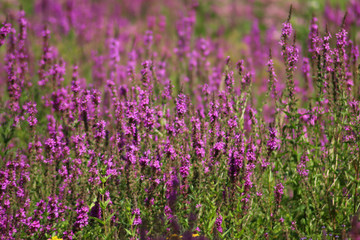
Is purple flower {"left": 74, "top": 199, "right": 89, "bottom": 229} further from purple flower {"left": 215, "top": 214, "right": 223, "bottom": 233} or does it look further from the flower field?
purple flower {"left": 215, "top": 214, "right": 223, "bottom": 233}

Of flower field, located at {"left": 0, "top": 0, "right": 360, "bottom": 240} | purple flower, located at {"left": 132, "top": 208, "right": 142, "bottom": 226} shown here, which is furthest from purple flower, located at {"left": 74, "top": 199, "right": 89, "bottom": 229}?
purple flower, located at {"left": 132, "top": 208, "right": 142, "bottom": 226}

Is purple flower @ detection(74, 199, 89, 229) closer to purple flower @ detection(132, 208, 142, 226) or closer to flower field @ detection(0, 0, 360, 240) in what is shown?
flower field @ detection(0, 0, 360, 240)

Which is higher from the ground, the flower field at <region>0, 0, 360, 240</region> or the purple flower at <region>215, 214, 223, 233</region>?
the flower field at <region>0, 0, 360, 240</region>

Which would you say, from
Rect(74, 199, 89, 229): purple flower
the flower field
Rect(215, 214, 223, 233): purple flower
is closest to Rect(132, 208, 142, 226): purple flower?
the flower field

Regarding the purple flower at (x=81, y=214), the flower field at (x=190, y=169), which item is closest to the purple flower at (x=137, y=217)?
the flower field at (x=190, y=169)

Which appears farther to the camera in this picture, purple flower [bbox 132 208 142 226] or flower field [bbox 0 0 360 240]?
flower field [bbox 0 0 360 240]

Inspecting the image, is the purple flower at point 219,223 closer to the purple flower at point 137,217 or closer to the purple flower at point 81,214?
the purple flower at point 137,217

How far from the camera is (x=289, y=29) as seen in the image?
3.73 metres

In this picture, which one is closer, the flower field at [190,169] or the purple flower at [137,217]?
the purple flower at [137,217]

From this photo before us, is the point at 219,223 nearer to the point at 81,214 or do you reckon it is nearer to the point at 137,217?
the point at 137,217

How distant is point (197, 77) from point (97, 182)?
370 cm

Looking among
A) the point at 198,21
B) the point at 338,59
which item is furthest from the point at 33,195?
the point at 198,21

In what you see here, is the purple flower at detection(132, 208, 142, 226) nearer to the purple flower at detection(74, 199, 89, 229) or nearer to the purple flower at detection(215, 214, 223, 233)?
the purple flower at detection(74, 199, 89, 229)

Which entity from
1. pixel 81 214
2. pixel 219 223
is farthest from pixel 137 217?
pixel 219 223
